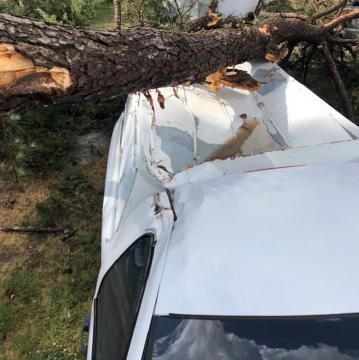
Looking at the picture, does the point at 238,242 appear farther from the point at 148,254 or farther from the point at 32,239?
the point at 32,239

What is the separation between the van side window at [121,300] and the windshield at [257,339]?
206 mm

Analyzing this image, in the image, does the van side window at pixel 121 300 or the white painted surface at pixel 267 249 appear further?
the van side window at pixel 121 300

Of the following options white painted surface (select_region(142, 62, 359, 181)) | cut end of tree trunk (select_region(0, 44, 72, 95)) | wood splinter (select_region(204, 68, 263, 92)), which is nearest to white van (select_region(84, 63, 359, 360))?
white painted surface (select_region(142, 62, 359, 181))

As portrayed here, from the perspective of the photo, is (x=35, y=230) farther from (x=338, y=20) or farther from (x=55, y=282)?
(x=338, y=20)

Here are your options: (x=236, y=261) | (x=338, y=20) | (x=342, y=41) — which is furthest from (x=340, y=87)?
(x=236, y=261)

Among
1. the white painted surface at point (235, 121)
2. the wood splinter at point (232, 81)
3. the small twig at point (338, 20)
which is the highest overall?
the small twig at point (338, 20)

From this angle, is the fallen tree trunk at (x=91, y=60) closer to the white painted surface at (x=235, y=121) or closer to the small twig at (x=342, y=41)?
the white painted surface at (x=235, y=121)

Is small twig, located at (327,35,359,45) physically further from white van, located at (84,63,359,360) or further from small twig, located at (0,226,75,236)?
small twig, located at (0,226,75,236)

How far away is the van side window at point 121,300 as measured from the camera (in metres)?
1.72

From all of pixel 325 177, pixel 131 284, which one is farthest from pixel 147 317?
pixel 325 177

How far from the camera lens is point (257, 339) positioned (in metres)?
1.44

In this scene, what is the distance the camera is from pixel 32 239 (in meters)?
3.72

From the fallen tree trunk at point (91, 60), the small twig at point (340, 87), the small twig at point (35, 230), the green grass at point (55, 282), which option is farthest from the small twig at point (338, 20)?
the small twig at point (35, 230)

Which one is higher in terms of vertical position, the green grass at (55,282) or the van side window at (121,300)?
the van side window at (121,300)
